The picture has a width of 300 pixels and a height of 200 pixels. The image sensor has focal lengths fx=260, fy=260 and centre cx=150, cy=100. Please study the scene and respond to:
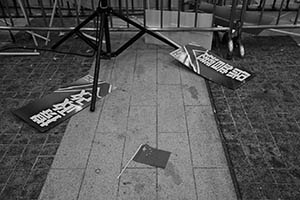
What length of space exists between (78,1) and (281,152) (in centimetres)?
266

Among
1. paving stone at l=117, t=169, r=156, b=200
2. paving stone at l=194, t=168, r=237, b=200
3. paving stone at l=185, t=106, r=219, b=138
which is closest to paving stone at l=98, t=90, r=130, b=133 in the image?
paving stone at l=117, t=169, r=156, b=200

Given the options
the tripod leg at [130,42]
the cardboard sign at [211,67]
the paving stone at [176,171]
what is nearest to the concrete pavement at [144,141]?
the paving stone at [176,171]

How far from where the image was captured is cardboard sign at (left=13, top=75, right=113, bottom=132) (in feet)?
6.86

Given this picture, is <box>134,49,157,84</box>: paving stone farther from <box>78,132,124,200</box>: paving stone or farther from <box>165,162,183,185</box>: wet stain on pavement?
<box>165,162,183,185</box>: wet stain on pavement

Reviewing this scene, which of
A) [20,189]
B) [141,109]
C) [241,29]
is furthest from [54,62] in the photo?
[241,29]

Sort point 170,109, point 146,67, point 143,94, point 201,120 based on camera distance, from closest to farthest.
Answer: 1. point 201,120
2. point 170,109
3. point 143,94
4. point 146,67

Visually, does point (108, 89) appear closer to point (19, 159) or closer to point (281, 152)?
point (19, 159)

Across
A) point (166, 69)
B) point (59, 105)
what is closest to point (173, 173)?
point (59, 105)

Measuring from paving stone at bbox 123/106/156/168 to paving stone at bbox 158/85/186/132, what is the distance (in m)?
0.07

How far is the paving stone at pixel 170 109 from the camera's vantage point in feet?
6.72

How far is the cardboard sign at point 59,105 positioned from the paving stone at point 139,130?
415 mm

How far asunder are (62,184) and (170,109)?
1029 millimetres

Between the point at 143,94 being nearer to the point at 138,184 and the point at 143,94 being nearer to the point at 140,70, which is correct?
the point at 140,70

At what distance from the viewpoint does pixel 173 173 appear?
1.70 m
